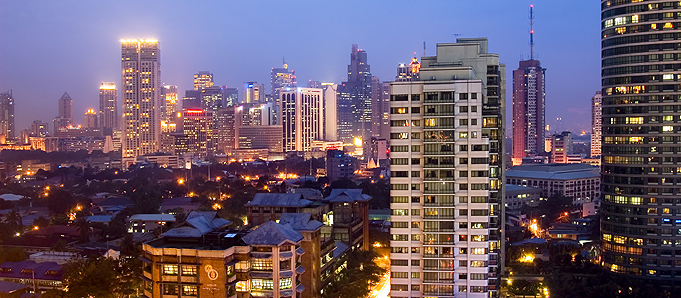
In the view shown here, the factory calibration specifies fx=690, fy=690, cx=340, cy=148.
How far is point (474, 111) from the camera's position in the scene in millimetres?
32938

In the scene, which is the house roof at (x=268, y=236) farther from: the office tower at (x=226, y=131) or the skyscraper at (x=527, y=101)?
the office tower at (x=226, y=131)

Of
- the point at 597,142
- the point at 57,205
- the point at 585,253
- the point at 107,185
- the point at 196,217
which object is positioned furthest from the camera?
the point at 597,142

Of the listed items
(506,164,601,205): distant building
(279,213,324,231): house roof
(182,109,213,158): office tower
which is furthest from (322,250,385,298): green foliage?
(182,109,213,158): office tower

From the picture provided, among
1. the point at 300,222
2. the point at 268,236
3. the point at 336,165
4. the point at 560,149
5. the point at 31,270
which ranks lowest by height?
the point at 31,270

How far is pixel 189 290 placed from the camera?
32.1m

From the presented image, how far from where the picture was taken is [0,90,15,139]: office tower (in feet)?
490

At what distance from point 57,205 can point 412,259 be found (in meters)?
55.5

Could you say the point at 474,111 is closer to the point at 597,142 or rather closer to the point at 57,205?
the point at 57,205

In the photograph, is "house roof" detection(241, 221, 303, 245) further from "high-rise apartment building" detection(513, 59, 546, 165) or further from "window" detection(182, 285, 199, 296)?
"high-rise apartment building" detection(513, 59, 546, 165)

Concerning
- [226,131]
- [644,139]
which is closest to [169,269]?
[644,139]

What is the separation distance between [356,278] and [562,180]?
58.8m

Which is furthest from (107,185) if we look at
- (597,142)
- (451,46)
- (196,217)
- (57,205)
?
(597,142)

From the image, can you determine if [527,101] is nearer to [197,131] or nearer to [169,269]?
[197,131]

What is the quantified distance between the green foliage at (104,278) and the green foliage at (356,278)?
34.1 feet
